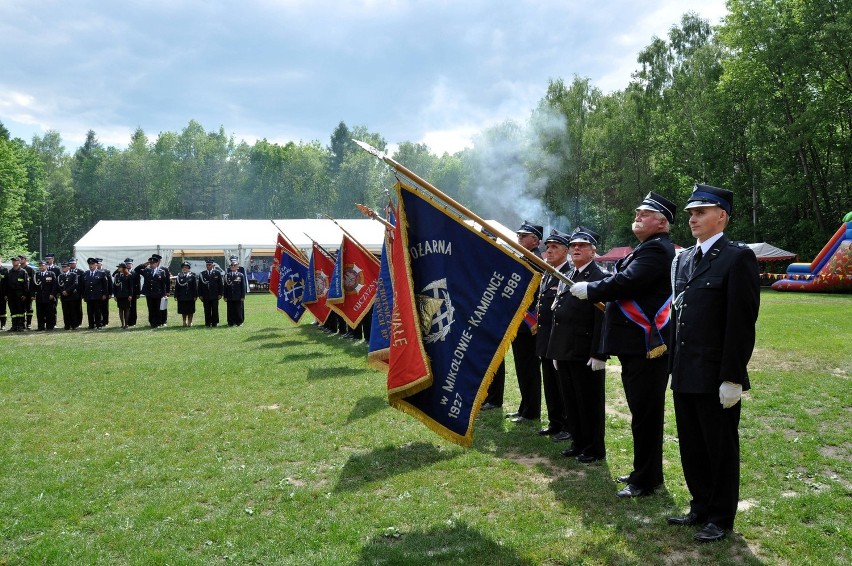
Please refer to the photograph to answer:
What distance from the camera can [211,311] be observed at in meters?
20.0

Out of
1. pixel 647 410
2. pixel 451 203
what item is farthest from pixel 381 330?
pixel 647 410

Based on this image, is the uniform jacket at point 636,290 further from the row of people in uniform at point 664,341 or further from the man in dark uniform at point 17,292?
the man in dark uniform at point 17,292

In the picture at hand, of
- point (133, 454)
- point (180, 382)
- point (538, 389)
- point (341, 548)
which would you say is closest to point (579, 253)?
point (538, 389)

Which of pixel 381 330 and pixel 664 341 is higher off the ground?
pixel 664 341

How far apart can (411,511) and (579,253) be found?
279cm

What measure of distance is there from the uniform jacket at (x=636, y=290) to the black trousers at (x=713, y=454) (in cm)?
72

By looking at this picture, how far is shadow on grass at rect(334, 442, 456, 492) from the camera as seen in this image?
5512mm

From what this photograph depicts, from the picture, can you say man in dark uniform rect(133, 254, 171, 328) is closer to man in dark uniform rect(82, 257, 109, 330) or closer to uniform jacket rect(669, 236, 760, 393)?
man in dark uniform rect(82, 257, 109, 330)

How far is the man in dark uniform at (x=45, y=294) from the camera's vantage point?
60.6 ft

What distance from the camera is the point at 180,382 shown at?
10141 millimetres

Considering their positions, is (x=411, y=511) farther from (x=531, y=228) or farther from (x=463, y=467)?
(x=531, y=228)

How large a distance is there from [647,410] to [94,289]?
18193 mm

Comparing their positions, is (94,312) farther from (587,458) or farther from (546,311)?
(587,458)

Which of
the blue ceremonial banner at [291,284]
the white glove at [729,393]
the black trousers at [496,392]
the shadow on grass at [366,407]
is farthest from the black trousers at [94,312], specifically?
the white glove at [729,393]
